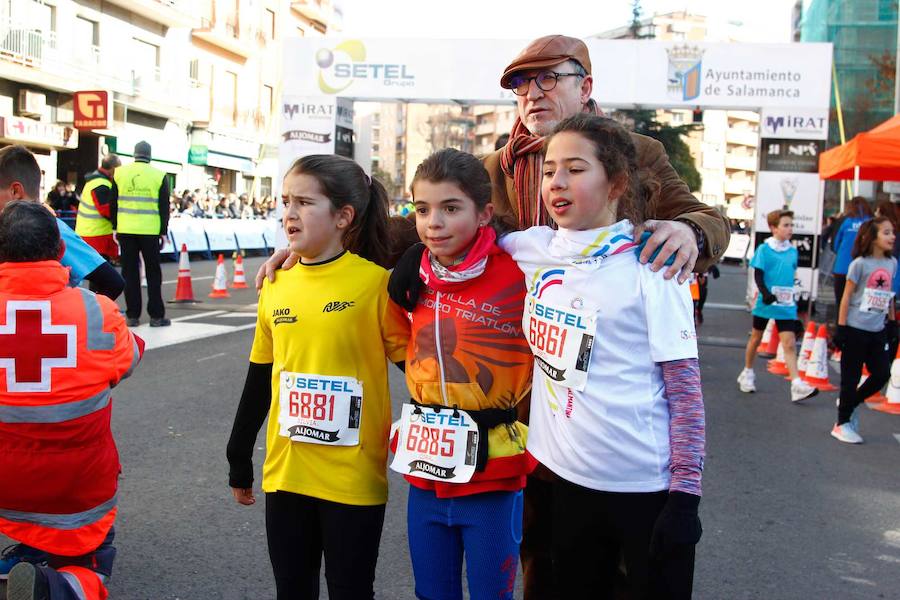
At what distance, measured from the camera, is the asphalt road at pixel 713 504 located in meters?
3.86

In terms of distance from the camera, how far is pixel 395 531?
4.43m

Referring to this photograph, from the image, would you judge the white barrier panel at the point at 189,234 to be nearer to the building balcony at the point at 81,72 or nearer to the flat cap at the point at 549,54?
the building balcony at the point at 81,72

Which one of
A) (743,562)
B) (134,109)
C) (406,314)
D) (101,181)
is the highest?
(134,109)

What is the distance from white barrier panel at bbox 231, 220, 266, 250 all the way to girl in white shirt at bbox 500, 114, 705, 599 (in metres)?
23.0

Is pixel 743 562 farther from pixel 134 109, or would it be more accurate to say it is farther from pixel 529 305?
pixel 134 109

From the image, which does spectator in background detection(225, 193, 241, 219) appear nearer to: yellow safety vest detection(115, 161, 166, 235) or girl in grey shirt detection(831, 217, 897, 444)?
yellow safety vest detection(115, 161, 166, 235)

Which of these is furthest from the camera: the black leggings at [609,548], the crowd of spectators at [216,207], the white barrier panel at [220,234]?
the crowd of spectators at [216,207]

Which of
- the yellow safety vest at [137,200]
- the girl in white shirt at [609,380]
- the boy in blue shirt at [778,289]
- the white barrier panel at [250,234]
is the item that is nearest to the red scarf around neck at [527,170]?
the girl in white shirt at [609,380]

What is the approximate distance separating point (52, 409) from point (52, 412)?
0.04 ft

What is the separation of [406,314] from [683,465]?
104cm

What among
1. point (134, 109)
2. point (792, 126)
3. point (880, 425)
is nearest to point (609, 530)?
point (880, 425)

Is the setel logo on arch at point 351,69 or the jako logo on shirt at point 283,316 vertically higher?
the setel logo on arch at point 351,69

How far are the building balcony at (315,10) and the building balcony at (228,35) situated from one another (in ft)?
22.7

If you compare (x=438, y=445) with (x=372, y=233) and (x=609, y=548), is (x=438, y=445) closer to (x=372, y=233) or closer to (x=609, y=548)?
(x=609, y=548)
